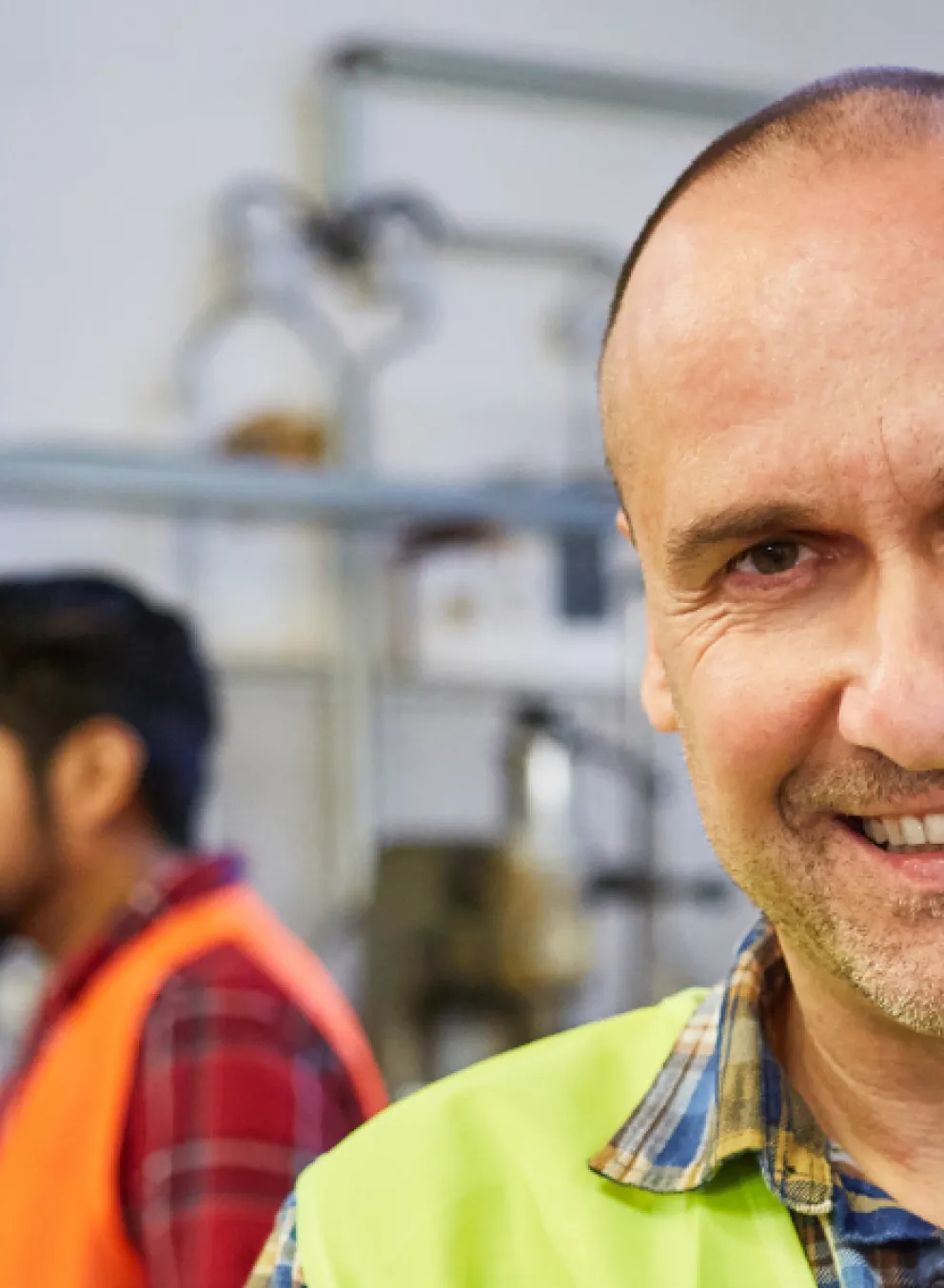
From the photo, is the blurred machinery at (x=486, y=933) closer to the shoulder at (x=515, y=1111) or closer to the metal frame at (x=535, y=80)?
the metal frame at (x=535, y=80)

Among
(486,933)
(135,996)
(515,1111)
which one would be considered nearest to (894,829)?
(515,1111)

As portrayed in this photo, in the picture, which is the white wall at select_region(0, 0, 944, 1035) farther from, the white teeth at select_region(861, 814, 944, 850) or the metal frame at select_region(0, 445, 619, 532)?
the white teeth at select_region(861, 814, 944, 850)

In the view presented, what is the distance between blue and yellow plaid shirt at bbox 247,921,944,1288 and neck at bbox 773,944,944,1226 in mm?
24

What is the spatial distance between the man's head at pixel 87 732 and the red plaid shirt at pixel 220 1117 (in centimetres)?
34

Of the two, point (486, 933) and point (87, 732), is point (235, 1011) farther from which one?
point (486, 933)

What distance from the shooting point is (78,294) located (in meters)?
3.27

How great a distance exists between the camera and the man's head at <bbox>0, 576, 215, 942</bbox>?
1.84 meters

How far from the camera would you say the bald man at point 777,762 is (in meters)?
0.84

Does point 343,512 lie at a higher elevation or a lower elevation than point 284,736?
higher

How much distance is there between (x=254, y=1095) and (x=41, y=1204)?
25 cm

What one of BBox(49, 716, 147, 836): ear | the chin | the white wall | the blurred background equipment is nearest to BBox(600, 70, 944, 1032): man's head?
the chin

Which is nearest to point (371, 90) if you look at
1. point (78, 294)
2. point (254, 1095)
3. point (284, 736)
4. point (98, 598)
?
point (78, 294)

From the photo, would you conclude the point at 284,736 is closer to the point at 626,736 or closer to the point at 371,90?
the point at 626,736

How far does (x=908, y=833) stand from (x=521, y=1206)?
30cm
